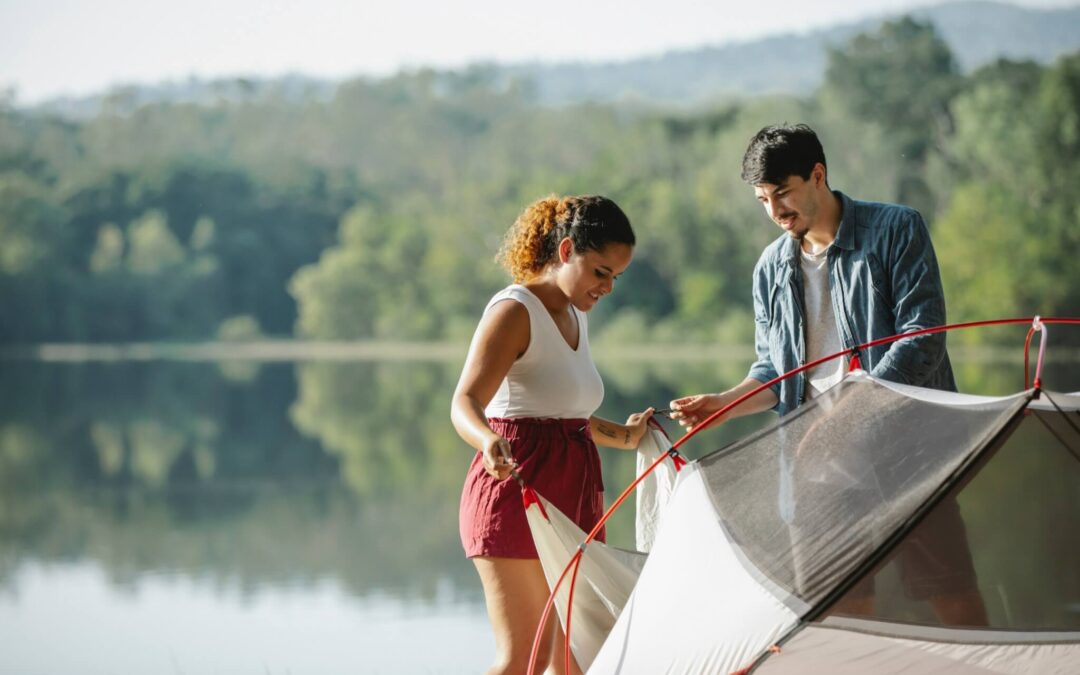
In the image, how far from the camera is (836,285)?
229 centimetres

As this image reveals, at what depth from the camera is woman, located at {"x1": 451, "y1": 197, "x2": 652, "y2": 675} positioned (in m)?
2.11

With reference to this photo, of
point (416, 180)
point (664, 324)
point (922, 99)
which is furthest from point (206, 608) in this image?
point (416, 180)

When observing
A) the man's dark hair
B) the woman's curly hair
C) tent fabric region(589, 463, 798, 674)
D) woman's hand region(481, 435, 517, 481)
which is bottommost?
tent fabric region(589, 463, 798, 674)

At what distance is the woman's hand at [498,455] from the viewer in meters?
A: 1.97

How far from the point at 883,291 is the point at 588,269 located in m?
0.48

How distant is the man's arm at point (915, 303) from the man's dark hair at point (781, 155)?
18 centimetres

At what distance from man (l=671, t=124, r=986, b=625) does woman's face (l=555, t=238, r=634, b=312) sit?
23 cm

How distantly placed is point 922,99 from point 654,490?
30398 mm

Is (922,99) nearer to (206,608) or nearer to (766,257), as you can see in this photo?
(206,608)

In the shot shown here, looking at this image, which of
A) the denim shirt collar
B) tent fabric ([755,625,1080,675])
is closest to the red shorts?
tent fabric ([755,625,1080,675])

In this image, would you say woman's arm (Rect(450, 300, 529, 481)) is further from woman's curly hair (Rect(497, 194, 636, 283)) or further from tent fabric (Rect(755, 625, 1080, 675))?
tent fabric (Rect(755, 625, 1080, 675))

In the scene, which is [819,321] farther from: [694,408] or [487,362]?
[487,362]

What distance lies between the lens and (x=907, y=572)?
2.02m

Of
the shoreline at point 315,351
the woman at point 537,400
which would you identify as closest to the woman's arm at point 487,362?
the woman at point 537,400
